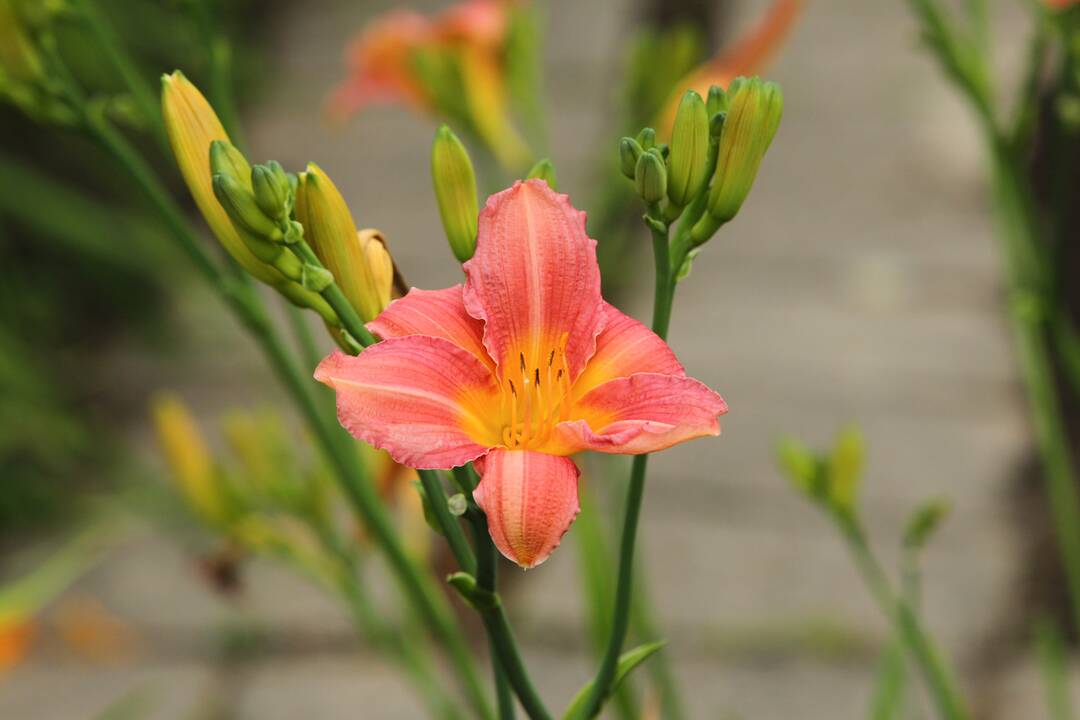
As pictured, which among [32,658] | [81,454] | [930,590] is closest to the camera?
[930,590]

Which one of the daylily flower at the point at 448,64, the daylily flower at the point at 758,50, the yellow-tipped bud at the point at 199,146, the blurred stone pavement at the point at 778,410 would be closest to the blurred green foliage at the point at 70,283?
the blurred stone pavement at the point at 778,410

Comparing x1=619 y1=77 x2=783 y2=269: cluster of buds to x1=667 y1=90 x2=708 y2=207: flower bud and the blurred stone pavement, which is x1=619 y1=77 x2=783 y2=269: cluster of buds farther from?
the blurred stone pavement

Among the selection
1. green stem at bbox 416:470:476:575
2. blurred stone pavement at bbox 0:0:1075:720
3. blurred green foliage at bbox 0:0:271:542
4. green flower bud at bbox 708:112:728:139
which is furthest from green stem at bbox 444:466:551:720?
blurred green foliage at bbox 0:0:271:542

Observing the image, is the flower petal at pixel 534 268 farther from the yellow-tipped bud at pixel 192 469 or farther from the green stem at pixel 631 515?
the yellow-tipped bud at pixel 192 469

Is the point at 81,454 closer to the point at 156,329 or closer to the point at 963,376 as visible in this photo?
the point at 156,329

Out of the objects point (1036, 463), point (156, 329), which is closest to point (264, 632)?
point (156, 329)

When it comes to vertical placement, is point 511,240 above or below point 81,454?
above

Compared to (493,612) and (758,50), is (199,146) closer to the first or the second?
(493,612)
